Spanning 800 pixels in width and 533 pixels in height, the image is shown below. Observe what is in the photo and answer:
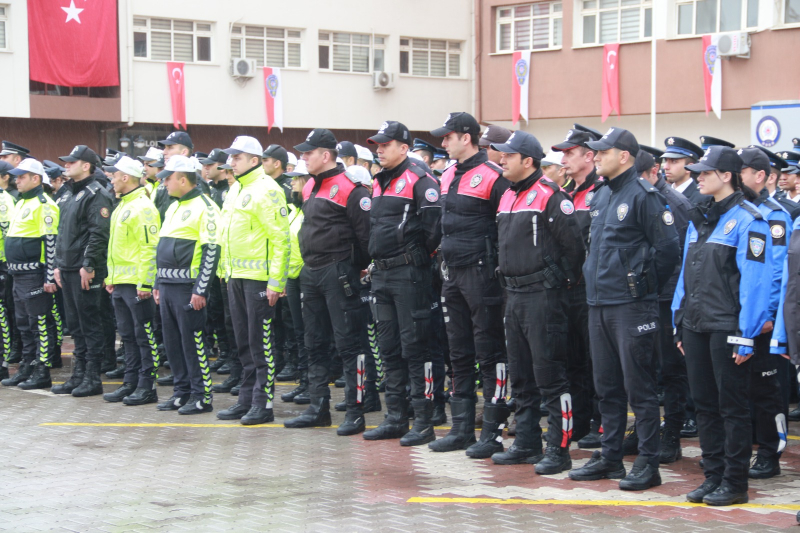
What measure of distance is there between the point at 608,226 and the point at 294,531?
2.90 meters

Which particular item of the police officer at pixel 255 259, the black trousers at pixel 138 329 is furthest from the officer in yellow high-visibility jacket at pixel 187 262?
the black trousers at pixel 138 329

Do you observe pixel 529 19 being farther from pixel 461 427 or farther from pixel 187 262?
pixel 461 427

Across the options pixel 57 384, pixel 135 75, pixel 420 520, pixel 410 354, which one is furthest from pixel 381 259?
pixel 135 75

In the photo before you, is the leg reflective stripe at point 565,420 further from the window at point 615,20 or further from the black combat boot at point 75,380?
the window at point 615,20

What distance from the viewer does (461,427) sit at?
8203 mm

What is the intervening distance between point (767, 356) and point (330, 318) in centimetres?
389

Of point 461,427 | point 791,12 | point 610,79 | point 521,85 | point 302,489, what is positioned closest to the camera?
point 302,489

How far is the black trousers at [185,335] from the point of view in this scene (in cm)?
979

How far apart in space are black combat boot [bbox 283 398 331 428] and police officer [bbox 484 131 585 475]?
2318 mm

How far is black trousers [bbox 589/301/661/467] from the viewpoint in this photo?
6.78 meters

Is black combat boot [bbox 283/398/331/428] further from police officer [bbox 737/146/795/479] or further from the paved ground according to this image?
police officer [bbox 737/146/795/479]

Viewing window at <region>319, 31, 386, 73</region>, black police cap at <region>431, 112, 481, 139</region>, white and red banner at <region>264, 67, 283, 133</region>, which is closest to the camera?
black police cap at <region>431, 112, 481, 139</region>

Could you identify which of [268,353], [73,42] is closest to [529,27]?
[73,42]

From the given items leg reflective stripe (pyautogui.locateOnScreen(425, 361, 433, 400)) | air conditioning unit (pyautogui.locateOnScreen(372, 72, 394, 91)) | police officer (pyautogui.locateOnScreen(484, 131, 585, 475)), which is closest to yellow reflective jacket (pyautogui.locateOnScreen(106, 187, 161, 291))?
leg reflective stripe (pyautogui.locateOnScreen(425, 361, 433, 400))
